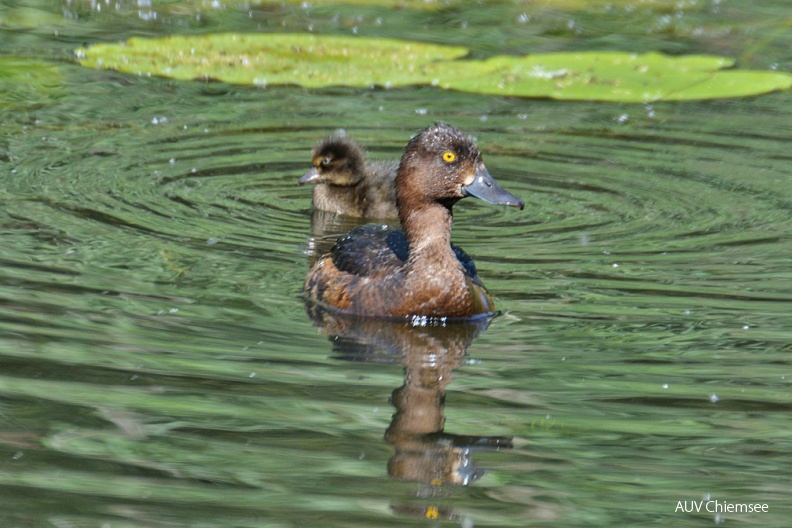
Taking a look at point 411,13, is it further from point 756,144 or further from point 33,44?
point 756,144

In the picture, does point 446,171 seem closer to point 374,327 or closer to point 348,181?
point 374,327

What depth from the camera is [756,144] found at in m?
11.6

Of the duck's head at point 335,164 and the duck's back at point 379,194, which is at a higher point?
the duck's head at point 335,164

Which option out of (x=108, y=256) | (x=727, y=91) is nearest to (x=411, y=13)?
(x=727, y=91)

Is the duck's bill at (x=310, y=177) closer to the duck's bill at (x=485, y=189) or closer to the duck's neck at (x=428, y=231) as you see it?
the duck's neck at (x=428, y=231)

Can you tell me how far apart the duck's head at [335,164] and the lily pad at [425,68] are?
2.04 meters

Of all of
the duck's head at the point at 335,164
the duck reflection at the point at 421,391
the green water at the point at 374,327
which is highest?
the duck's head at the point at 335,164

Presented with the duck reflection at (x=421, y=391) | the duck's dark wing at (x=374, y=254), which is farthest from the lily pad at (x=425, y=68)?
the duck reflection at (x=421, y=391)

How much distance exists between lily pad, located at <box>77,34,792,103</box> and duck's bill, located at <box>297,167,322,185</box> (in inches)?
85.0

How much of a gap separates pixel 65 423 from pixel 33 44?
31.0ft

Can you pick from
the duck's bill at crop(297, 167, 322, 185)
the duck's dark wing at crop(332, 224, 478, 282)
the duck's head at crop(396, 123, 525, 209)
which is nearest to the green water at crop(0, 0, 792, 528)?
the duck's bill at crop(297, 167, 322, 185)

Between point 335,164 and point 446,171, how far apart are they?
284 cm

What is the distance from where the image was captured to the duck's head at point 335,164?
10453mm

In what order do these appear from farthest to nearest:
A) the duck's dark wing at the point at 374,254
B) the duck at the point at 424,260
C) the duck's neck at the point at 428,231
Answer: the duck's dark wing at the point at 374,254
the duck's neck at the point at 428,231
the duck at the point at 424,260
